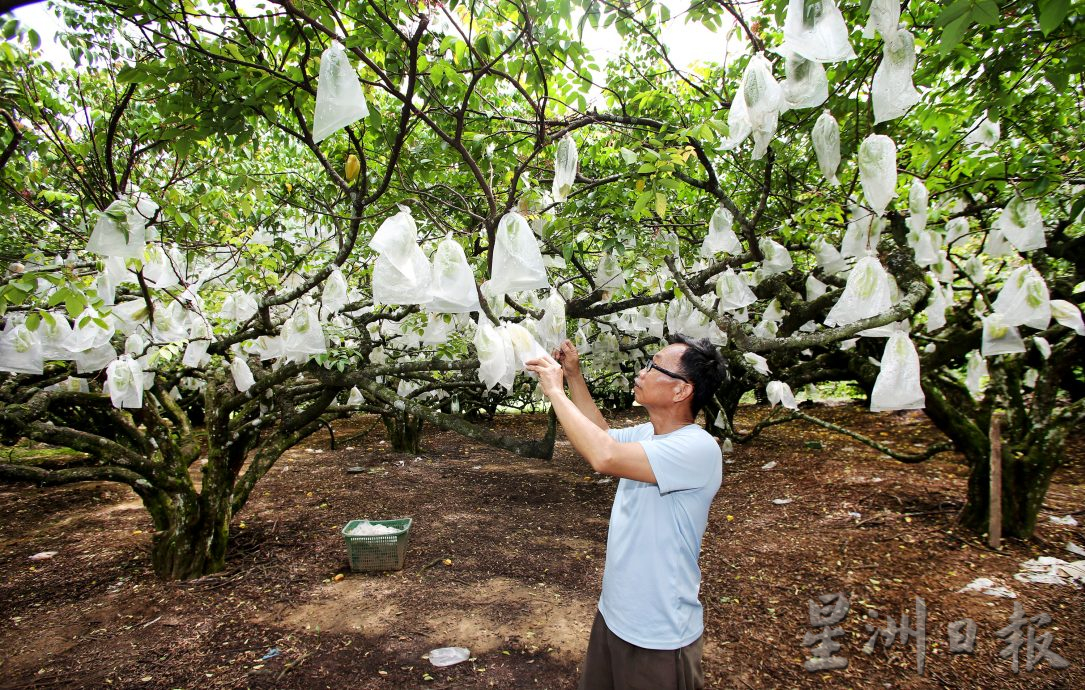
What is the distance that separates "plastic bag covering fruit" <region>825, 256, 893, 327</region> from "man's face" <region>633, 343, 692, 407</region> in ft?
2.30

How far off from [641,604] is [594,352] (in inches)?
215

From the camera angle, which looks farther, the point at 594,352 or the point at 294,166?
the point at 594,352

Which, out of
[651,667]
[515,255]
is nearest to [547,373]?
[515,255]

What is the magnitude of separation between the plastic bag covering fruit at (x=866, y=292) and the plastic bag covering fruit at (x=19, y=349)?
323cm

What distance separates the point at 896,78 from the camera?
1.35 metres

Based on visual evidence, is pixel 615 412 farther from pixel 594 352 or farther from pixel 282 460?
pixel 282 460

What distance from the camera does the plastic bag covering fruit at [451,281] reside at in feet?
5.55

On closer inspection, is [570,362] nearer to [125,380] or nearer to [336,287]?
[336,287]

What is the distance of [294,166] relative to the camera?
16.9 ft

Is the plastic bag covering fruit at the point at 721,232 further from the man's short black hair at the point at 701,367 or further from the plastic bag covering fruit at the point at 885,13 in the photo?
the plastic bag covering fruit at the point at 885,13

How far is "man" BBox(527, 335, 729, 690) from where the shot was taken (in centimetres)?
155

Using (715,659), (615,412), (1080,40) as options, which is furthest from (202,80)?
(615,412)

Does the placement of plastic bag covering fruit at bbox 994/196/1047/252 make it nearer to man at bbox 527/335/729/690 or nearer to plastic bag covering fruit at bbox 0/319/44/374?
man at bbox 527/335/729/690

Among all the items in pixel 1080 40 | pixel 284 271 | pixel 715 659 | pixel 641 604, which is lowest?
pixel 715 659
